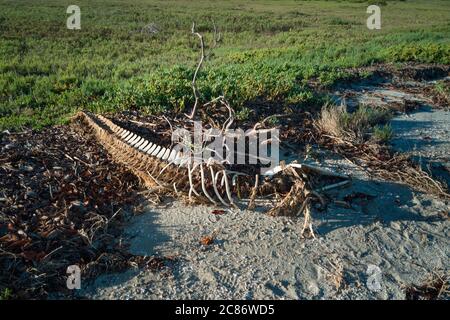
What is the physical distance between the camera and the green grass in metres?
6.77

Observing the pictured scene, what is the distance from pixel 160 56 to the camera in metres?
14.7

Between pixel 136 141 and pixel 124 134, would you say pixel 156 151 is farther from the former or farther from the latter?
pixel 124 134

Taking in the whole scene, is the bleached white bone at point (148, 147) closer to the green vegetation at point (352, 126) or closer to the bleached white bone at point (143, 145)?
the bleached white bone at point (143, 145)

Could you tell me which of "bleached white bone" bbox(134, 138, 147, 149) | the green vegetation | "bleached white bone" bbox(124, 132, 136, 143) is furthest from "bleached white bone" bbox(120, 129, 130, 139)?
the green vegetation

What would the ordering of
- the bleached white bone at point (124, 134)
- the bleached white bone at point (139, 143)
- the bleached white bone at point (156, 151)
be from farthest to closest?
the bleached white bone at point (124, 134), the bleached white bone at point (139, 143), the bleached white bone at point (156, 151)

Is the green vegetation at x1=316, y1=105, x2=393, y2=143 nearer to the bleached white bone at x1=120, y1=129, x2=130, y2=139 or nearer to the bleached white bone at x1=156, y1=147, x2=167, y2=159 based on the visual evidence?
the bleached white bone at x1=156, y1=147, x2=167, y2=159

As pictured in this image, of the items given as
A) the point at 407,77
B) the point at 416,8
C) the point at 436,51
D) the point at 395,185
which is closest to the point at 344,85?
the point at 407,77

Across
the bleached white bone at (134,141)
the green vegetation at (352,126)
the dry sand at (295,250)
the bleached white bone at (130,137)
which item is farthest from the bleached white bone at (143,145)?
the green vegetation at (352,126)

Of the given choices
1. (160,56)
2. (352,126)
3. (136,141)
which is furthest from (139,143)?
(160,56)

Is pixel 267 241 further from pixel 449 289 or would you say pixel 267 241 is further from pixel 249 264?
pixel 449 289

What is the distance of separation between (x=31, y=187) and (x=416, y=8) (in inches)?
1625

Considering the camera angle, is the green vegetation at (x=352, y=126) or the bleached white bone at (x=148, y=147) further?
the green vegetation at (x=352, y=126)

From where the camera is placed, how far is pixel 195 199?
4.01m

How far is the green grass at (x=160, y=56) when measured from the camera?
677 centimetres
